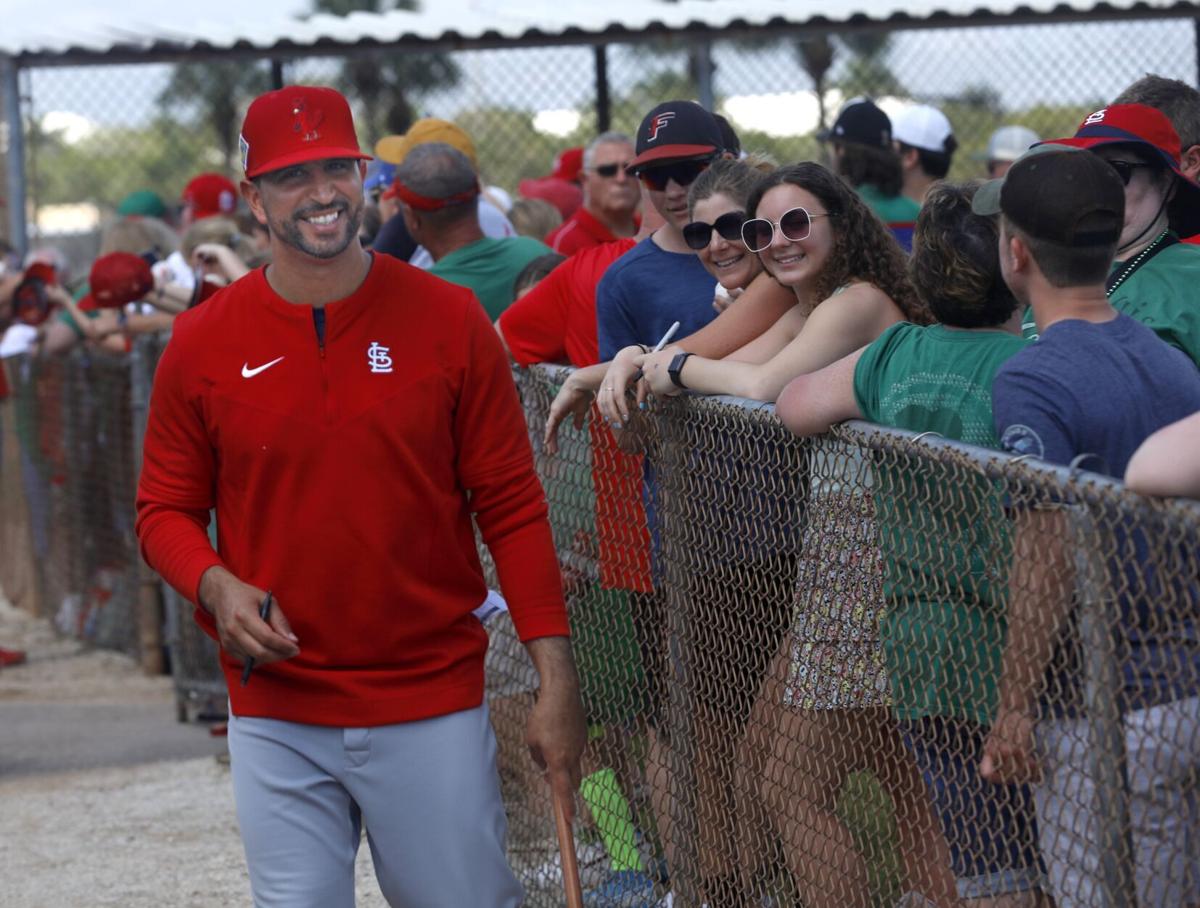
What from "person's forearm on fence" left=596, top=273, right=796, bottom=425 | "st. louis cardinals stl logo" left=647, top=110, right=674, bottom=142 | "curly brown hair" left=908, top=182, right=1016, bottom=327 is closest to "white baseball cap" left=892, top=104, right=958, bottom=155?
"st. louis cardinals stl logo" left=647, top=110, right=674, bottom=142

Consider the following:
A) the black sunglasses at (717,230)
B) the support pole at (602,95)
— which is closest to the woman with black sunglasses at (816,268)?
the black sunglasses at (717,230)

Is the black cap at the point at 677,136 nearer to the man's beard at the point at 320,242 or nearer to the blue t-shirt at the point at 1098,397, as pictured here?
the man's beard at the point at 320,242

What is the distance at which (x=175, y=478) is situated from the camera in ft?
11.6

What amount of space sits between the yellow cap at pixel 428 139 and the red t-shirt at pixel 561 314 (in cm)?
234

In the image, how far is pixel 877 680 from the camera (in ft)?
11.4

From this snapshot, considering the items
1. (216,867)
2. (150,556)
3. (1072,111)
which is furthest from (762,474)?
(1072,111)

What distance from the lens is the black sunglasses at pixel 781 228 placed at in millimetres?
4012

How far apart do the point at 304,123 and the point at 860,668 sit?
150cm

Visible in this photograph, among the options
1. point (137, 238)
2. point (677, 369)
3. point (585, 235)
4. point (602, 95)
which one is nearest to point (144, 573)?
point (137, 238)

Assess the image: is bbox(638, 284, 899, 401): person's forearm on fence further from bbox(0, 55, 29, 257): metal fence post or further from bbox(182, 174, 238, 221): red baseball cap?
bbox(0, 55, 29, 257): metal fence post

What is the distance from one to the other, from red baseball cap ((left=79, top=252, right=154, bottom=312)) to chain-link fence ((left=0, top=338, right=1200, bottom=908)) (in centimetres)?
306

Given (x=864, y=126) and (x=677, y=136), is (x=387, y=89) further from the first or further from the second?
(x=677, y=136)

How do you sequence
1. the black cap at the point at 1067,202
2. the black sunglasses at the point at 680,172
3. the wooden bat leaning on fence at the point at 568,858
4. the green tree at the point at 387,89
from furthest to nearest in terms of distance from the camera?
the green tree at the point at 387,89, the black sunglasses at the point at 680,172, the wooden bat leaning on fence at the point at 568,858, the black cap at the point at 1067,202

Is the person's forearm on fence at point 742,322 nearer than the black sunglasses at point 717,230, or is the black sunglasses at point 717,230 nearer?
the person's forearm on fence at point 742,322
